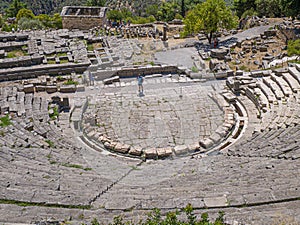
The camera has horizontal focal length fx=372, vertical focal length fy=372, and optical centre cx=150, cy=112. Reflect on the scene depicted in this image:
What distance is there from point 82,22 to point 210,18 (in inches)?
511

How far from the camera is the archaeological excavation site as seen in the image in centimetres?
910

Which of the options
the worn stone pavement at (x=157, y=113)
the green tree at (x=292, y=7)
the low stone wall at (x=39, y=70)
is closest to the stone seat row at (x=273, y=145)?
the worn stone pavement at (x=157, y=113)

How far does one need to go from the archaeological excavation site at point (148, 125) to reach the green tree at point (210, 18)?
147 centimetres

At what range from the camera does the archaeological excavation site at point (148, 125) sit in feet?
29.9

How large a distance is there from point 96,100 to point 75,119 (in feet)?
7.32

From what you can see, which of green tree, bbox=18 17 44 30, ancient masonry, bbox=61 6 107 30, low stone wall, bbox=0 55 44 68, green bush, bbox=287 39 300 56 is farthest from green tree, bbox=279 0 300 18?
green tree, bbox=18 17 44 30

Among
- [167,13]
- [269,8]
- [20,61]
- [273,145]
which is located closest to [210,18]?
[269,8]

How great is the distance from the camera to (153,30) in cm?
3256

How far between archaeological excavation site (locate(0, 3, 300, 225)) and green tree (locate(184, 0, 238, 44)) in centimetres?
147

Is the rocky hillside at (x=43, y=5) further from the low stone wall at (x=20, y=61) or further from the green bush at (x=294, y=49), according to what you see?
the green bush at (x=294, y=49)

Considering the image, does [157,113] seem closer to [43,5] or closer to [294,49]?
[294,49]

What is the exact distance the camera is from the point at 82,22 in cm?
3441

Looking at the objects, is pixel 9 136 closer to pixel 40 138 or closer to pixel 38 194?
pixel 40 138

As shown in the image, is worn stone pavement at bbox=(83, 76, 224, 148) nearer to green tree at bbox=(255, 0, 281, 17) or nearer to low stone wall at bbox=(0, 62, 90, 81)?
low stone wall at bbox=(0, 62, 90, 81)
